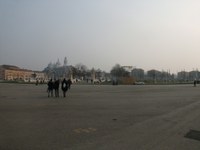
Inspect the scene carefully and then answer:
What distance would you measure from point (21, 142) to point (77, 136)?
1792 millimetres

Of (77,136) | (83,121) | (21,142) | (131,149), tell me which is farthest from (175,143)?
(83,121)

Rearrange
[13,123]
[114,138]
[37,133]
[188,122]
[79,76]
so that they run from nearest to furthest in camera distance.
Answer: [114,138] < [37,133] < [13,123] < [188,122] < [79,76]

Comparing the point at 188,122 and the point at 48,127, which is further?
the point at 188,122

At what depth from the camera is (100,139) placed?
9.71m

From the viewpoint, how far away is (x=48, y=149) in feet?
27.2

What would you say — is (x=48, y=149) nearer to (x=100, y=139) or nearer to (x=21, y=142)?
(x=21, y=142)

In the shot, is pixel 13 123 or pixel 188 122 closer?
pixel 13 123

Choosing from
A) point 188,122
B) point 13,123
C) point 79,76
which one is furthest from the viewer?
point 79,76

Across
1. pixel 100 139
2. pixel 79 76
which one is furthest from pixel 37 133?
pixel 79 76

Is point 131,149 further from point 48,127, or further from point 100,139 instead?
point 48,127

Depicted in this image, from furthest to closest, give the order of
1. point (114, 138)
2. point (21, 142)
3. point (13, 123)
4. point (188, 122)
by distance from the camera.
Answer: point (188, 122)
point (13, 123)
point (114, 138)
point (21, 142)

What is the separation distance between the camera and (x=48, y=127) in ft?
39.3

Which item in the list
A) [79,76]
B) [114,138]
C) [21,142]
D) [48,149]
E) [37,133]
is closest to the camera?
[48,149]

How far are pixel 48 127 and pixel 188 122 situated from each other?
229 inches
